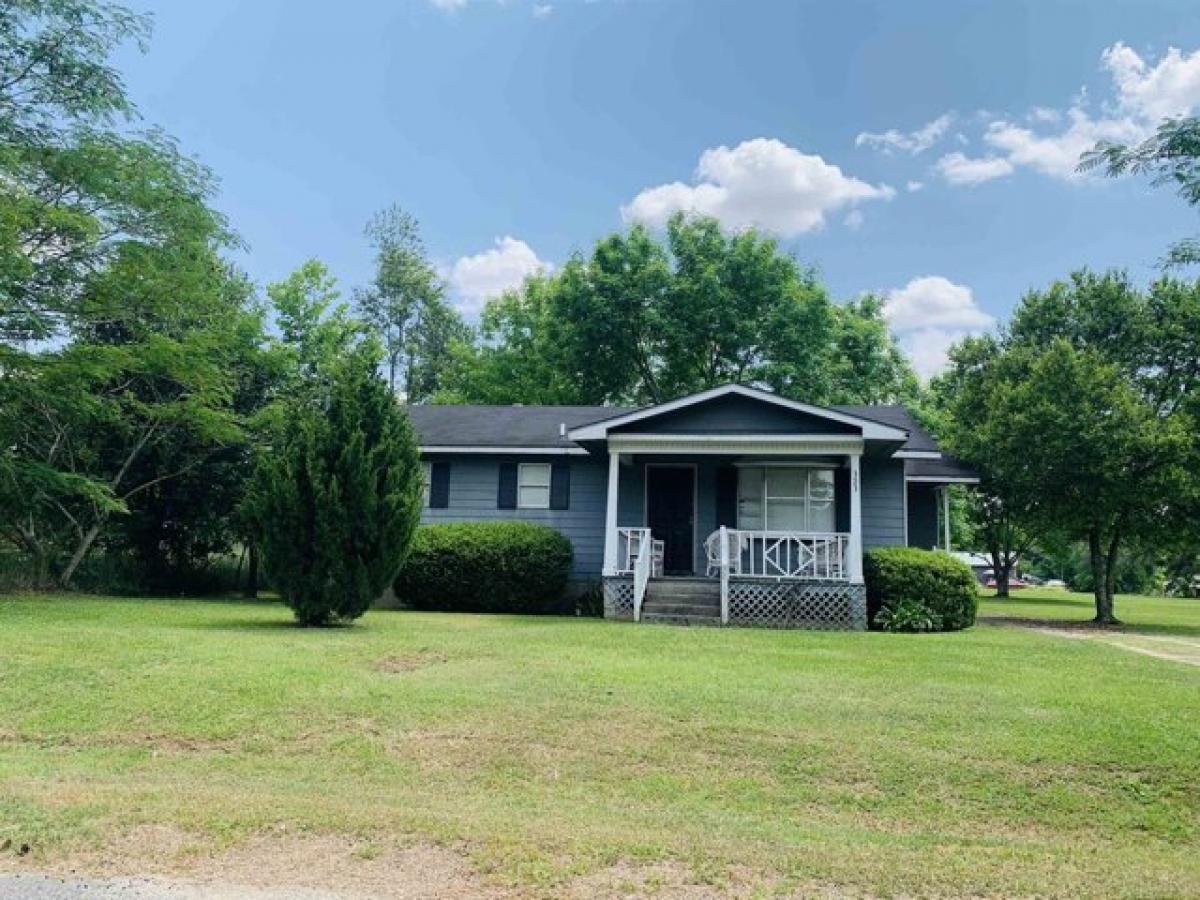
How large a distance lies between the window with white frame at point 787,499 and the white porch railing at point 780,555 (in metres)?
0.54

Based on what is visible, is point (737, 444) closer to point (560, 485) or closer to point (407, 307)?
point (560, 485)

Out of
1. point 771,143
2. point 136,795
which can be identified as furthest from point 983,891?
point 771,143

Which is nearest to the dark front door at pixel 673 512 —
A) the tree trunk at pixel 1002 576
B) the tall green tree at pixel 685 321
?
the tall green tree at pixel 685 321

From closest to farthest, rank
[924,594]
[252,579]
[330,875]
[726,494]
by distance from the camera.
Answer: [330,875]
[924,594]
[726,494]
[252,579]

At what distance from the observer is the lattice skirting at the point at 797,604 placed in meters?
14.3

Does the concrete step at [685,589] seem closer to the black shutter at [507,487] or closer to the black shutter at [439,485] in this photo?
the black shutter at [507,487]

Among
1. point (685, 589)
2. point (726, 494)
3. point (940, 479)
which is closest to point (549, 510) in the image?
point (726, 494)

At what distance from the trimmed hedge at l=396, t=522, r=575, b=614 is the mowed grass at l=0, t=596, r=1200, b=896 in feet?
21.2

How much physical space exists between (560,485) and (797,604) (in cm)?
575

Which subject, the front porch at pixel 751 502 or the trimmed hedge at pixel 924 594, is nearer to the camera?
the trimmed hedge at pixel 924 594

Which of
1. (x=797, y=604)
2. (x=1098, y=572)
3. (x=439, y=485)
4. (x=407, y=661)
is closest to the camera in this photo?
(x=407, y=661)

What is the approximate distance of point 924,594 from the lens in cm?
1432

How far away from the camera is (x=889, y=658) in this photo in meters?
9.98

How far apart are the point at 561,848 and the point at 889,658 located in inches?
270
